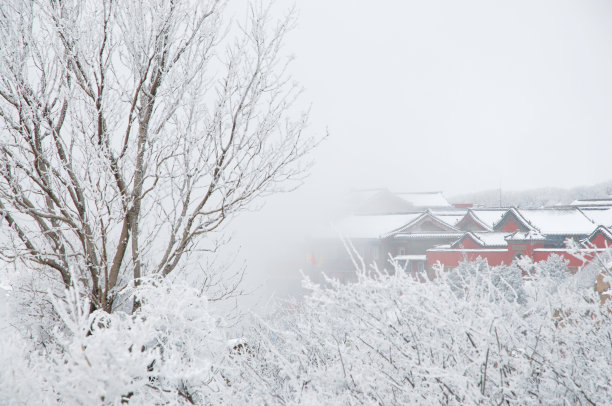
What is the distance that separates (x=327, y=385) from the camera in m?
2.11

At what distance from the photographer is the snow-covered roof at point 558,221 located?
74.0ft

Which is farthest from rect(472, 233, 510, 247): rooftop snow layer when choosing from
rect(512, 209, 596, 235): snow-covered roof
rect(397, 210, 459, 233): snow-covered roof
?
rect(397, 210, 459, 233): snow-covered roof

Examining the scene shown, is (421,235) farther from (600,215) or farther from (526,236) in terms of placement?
(600,215)

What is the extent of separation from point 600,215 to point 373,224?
14.2 metres

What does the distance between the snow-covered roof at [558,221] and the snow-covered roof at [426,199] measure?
49.7 feet

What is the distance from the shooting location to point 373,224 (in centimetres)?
2986

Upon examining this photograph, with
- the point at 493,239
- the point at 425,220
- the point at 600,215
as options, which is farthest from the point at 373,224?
the point at 600,215

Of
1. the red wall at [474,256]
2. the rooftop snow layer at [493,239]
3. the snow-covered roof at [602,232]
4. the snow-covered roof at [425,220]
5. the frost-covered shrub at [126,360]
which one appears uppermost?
the frost-covered shrub at [126,360]

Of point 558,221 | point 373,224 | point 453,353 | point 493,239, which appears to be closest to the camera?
point 453,353

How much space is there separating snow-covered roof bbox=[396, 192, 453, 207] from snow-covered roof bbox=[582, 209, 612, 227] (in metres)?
14.1

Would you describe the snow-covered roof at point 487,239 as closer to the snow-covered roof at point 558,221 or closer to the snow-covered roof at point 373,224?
the snow-covered roof at point 558,221

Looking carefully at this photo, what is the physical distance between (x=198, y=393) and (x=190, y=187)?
6.52 ft

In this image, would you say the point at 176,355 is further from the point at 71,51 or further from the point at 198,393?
the point at 71,51

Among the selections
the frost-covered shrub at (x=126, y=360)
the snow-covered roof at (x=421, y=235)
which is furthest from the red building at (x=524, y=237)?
the frost-covered shrub at (x=126, y=360)
